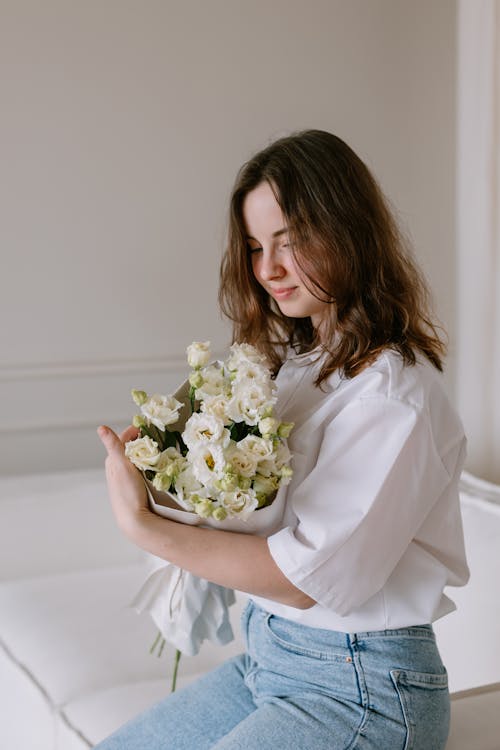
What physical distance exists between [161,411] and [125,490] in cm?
14

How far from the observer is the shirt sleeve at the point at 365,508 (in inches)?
54.2

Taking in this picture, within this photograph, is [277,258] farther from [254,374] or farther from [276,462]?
[276,462]

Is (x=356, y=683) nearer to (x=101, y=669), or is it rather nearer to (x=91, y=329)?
(x=101, y=669)

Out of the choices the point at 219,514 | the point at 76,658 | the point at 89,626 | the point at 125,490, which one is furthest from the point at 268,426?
the point at 89,626

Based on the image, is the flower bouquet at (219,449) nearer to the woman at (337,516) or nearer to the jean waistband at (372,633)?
the woman at (337,516)

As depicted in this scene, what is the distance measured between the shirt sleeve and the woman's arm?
1.4 inches

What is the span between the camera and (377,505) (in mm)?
1374

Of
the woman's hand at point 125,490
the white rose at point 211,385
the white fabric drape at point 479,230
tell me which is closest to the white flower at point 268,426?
the white rose at point 211,385

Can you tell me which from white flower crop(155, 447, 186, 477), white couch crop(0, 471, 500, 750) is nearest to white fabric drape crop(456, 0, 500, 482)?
white couch crop(0, 471, 500, 750)

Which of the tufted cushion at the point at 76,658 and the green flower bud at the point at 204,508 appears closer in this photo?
the green flower bud at the point at 204,508

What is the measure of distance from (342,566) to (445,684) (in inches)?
10.5

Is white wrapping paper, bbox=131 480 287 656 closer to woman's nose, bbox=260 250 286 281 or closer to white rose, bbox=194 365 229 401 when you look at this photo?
white rose, bbox=194 365 229 401

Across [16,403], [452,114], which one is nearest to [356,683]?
[16,403]

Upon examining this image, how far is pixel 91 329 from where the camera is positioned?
12.2 ft
